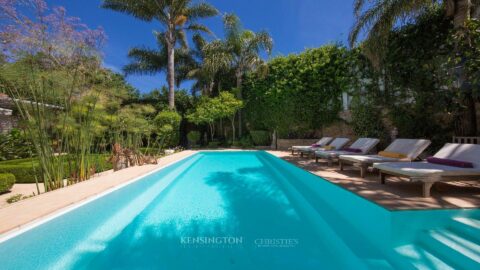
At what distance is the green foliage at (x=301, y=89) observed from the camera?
12.9 m

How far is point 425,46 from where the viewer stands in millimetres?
9047

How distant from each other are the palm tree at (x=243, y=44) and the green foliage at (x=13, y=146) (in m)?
10.6

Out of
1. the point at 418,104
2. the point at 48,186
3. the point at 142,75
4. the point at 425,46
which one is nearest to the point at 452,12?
the point at 425,46

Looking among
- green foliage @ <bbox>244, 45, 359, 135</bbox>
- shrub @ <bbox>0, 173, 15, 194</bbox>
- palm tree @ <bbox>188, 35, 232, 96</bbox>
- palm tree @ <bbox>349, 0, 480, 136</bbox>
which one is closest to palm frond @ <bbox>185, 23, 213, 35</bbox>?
palm tree @ <bbox>188, 35, 232, 96</bbox>

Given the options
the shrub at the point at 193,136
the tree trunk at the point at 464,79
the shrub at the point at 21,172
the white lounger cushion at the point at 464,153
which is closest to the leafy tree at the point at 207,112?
the shrub at the point at 193,136

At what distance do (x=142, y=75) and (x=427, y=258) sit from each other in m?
19.4

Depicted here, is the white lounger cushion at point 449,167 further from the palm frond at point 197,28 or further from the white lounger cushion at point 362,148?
the palm frond at point 197,28

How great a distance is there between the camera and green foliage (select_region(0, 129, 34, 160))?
7961 millimetres

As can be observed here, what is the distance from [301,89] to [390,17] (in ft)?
20.9

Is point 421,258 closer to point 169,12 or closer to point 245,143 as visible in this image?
point 245,143

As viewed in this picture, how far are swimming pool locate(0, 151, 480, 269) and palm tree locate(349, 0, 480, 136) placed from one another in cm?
596

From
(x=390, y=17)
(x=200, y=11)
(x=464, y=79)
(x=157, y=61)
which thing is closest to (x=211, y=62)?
(x=200, y=11)

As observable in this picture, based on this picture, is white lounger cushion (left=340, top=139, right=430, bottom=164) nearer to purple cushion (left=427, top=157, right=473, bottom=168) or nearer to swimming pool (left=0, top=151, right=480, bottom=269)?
purple cushion (left=427, top=157, right=473, bottom=168)

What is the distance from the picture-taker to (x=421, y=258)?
2357mm
